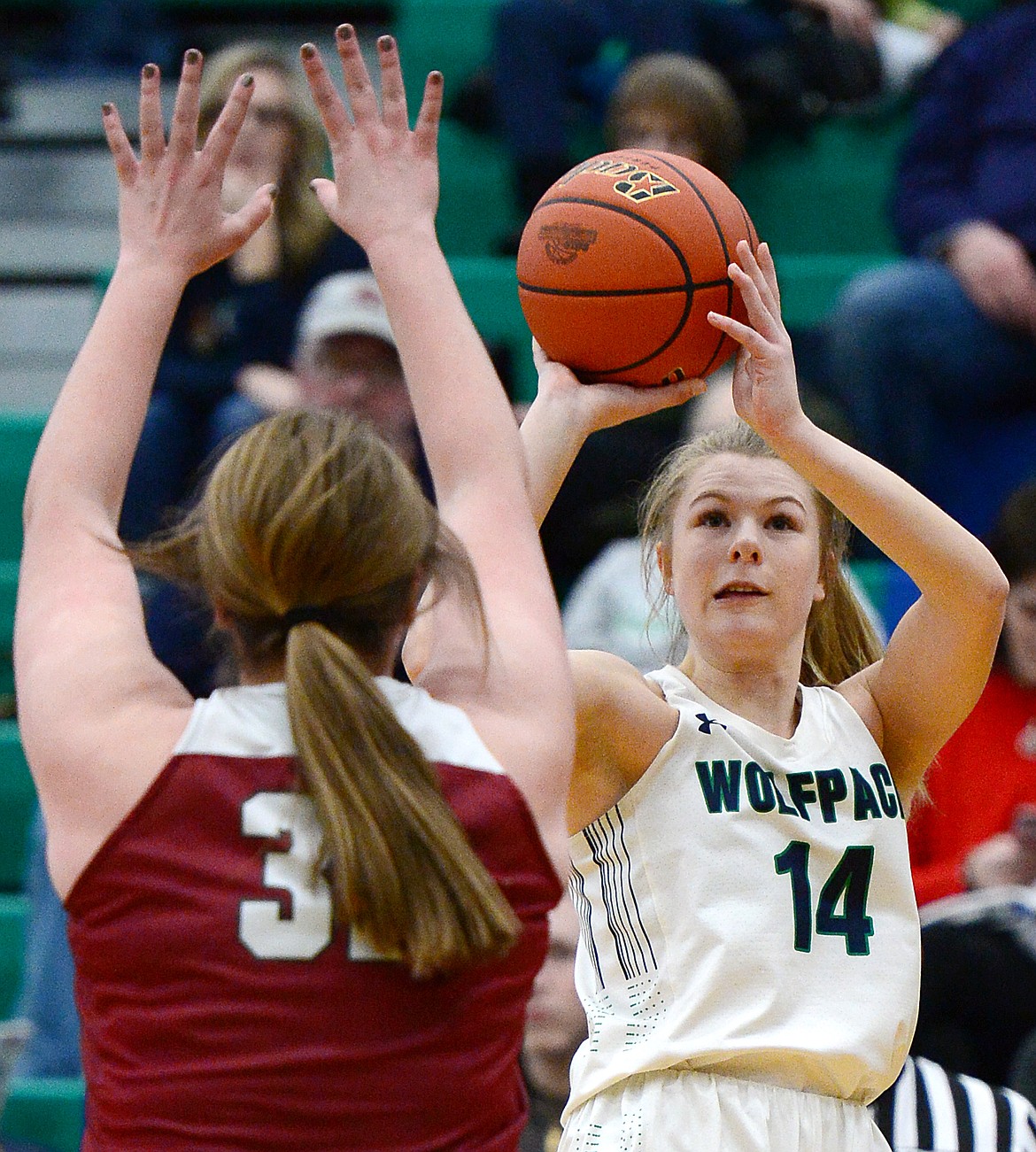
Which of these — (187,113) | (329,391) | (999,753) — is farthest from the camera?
(329,391)

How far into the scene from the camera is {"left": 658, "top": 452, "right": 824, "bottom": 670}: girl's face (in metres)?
2.95

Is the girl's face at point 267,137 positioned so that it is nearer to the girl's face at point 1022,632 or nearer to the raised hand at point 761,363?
the girl's face at point 1022,632

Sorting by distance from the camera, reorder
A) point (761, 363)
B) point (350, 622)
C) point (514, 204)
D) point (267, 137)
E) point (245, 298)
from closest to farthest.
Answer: point (350, 622) < point (761, 363) < point (267, 137) < point (245, 298) < point (514, 204)

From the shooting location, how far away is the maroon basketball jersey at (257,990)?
6.12 feet

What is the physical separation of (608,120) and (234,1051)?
492 cm

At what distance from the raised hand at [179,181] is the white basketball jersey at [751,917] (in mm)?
1121

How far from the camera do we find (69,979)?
16.9 feet

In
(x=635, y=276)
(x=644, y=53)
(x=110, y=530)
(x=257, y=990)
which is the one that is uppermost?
(x=644, y=53)

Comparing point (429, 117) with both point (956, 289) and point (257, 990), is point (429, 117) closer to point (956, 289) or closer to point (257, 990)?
point (257, 990)

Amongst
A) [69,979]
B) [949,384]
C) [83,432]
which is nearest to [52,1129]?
[69,979]

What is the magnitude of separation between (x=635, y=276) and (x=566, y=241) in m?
0.14

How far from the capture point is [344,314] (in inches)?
230

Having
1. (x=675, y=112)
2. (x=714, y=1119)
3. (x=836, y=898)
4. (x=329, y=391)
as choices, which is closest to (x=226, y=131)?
(x=836, y=898)

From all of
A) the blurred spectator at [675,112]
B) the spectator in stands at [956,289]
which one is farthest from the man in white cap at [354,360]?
the spectator in stands at [956,289]
